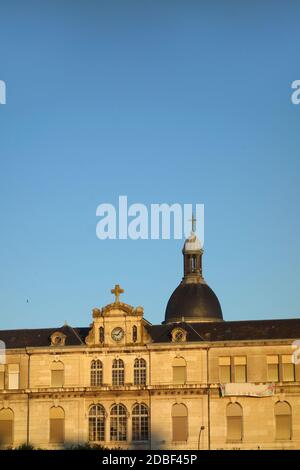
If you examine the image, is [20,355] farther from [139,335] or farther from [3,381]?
[139,335]

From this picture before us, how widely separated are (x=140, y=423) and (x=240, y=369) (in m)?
10.1

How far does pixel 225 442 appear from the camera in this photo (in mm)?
101562

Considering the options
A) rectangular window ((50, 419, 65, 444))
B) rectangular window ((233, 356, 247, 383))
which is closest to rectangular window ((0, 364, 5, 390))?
rectangular window ((50, 419, 65, 444))

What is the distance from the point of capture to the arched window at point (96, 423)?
103938 mm

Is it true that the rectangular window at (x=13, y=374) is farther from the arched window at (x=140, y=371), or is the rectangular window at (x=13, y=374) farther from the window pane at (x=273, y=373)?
the window pane at (x=273, y=373)

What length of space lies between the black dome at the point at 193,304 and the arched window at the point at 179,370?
1607 cm

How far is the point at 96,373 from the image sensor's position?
4171 inches

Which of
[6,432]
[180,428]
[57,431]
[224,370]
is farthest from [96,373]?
[224,370]

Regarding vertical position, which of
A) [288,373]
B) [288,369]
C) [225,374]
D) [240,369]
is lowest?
[288,373]

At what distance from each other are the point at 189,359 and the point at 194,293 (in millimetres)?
19369

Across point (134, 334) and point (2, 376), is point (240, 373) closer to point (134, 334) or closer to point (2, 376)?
point (134, 334)

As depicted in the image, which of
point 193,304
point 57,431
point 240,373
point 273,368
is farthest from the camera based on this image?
point 193,304
